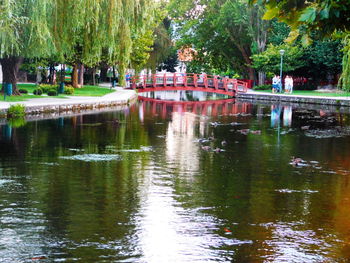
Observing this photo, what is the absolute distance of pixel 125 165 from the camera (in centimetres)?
1441

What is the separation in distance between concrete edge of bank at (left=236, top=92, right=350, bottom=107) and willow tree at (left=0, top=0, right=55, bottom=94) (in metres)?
22.3

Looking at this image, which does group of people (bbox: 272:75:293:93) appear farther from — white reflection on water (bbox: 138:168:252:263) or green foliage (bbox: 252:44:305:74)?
white reflection on water (bbox: 138:168:252:263)

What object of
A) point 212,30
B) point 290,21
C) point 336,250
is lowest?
point 336,250

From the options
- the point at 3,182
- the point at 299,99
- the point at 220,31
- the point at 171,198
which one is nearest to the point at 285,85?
the point at 299,99

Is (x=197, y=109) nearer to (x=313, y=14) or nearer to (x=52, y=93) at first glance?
(x=52, y=93)

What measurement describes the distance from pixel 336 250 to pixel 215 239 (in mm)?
1496

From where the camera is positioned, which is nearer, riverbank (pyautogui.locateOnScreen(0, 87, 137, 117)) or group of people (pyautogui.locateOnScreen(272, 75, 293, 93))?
riverbank (pyautogui.locateOnScreen(0, 87, 137, 117))

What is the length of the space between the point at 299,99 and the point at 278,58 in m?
11.6

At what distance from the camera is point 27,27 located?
27297 millimetres

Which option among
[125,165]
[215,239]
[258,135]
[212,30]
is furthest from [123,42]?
[212,30]

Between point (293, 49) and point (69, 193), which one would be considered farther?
point (293, 49)

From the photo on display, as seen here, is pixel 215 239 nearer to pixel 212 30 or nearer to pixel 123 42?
pixel 123 42

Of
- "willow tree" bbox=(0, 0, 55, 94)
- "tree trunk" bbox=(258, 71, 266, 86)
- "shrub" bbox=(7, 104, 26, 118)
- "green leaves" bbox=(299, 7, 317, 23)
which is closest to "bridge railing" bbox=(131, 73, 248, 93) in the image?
"tree trunk" bbox=(258, 71, 266, 86)

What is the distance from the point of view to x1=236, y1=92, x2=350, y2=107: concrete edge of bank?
4371 cm
